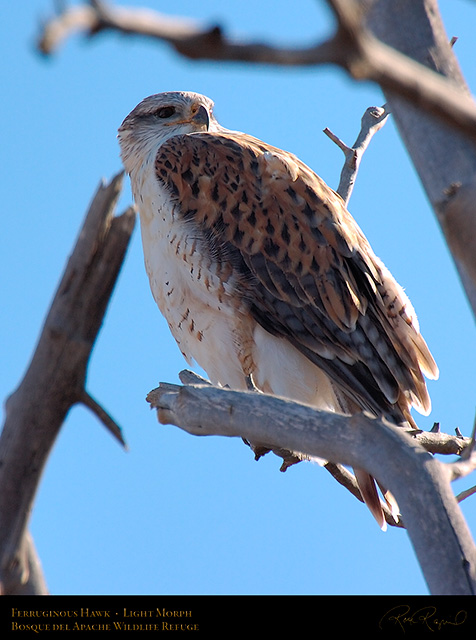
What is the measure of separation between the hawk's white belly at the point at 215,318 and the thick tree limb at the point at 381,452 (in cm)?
186

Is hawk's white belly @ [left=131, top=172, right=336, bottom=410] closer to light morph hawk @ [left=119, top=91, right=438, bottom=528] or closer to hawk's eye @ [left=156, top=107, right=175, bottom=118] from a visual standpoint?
light morph hawk @ [left=119, top=91, right=438, bottom=528]

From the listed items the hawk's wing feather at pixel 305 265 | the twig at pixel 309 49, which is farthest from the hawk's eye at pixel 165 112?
the twig at pixel 309 49

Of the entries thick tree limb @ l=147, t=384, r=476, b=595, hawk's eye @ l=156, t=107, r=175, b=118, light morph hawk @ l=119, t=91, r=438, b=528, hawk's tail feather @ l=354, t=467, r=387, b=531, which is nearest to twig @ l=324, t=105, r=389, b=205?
light morph hawk @ l=119, t=91, r=438, b=528

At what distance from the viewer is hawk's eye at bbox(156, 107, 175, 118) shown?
5750 millimetres

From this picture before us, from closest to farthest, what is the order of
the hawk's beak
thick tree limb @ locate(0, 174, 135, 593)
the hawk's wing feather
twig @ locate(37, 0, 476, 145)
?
twig @ locate(37, 0, 476, 145)
thick tree limb @ locate(0, 174, 135, 593)
the hawk's wing feather
the hawk's beak

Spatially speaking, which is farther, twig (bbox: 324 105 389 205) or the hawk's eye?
the hawk's eye

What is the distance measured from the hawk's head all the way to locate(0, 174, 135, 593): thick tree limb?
10.7ft

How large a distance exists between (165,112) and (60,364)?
12.4 ft

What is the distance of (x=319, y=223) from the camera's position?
496 cm

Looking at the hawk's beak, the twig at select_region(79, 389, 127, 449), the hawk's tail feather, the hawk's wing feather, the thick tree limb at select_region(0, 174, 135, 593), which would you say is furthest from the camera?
the hawk's beak

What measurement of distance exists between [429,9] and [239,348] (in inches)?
112

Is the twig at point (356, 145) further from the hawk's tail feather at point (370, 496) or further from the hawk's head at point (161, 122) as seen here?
the hawk's tail feather at point (370, 496)
